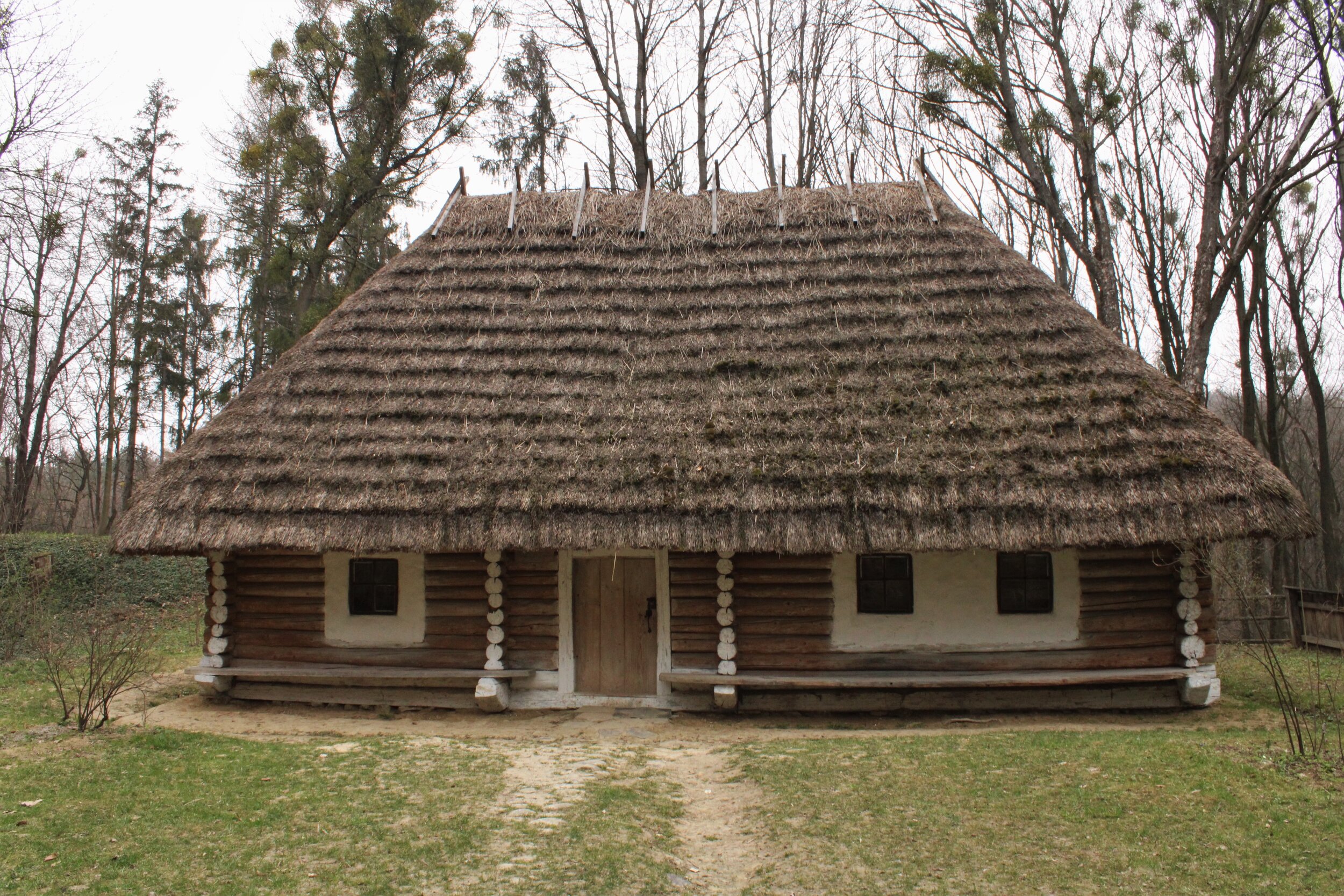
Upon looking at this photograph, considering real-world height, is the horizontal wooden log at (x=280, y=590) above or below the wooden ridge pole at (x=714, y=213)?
below

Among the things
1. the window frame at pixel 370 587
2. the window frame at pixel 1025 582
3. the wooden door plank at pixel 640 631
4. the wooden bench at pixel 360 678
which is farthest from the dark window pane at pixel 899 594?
the window frame at pixel 370 587

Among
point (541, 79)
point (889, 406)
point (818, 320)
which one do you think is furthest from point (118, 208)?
point (889, 406)

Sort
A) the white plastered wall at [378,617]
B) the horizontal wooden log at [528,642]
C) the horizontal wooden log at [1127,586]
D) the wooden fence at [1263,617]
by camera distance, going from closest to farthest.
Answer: the horizontal wooden log at [1127,586] → the horizontal wooden log at [528,642] → the white plastered wall at [378,617] → the wooden fence at [1263,617]

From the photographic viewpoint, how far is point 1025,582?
9.61 m

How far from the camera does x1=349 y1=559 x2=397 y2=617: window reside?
401 inches

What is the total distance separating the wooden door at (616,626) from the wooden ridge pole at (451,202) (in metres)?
5.91

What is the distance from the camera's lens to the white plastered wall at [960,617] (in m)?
9.47

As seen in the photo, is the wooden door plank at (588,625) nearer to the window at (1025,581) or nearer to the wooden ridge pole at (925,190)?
the window at (1025,581)

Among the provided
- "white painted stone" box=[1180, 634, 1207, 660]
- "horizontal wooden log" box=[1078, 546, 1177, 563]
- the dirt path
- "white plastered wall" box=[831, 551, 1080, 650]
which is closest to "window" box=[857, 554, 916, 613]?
"white plastered wall" box=[831, 551, 1080, 650]

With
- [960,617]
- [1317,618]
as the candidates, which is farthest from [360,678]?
[1317,618]

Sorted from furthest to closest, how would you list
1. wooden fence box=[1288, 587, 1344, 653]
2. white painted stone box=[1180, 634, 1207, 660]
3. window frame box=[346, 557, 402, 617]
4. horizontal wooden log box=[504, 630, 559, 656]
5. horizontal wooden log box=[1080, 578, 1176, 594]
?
wooden fence box=[1288, 587, 1344, 653] < window frame box=[346, 557, 402, 617] < horizontal wooden log box=[504, 630, 559, 656] < horizontal wooden log box=[1080, 578, 1176, 594] < white painted stone box=[1180, 634, 1207, 660]

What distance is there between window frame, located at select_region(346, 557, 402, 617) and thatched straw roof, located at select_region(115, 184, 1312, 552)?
1.43 metres

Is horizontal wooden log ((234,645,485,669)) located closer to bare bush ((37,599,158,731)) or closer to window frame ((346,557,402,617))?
window frame ((346,557,402,617))

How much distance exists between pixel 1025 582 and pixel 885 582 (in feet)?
5.24
